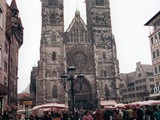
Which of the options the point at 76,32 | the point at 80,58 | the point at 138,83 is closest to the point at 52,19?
the point at 76,32

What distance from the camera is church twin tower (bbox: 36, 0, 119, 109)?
5284 cm

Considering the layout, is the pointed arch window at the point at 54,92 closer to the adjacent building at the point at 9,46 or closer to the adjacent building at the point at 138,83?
the adjacent building at the point at 9,46

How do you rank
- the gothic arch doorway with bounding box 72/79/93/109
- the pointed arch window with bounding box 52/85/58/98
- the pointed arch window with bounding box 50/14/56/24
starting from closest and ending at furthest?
Result: the pointed arch window with bounding box 52/85/58/98 < the gothic arch doorway with bounding box 72/79/93/109 < the pointed arch window with bounding box 50/14/56/24

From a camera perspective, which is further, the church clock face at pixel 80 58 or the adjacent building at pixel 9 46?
the church clock face at pixel 80 58

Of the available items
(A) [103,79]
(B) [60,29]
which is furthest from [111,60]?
(B) [60,29]

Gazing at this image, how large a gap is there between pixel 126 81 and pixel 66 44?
114 feet

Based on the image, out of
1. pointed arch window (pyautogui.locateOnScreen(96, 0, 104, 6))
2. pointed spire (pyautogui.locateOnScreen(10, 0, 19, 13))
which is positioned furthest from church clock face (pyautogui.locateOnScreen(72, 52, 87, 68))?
pointed spire (pyautogui.locateOnScreen(10, 0, 19, 13))

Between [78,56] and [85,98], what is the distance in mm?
9151

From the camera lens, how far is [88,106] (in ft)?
181

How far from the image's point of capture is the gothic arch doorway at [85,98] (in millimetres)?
54688

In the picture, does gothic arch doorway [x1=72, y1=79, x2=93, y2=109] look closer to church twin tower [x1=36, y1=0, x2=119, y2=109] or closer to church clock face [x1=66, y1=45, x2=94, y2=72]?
church twin tower [x1=36, y1=0, x2=119, y2=109]

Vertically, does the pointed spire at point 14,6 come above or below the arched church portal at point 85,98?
above

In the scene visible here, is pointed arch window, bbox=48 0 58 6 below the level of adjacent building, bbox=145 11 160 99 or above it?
above

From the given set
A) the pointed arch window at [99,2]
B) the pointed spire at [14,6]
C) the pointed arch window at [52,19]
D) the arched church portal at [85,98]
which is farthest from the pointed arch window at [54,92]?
the pointed spire at [14,6]
